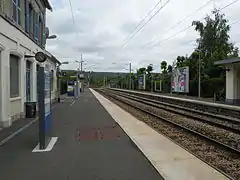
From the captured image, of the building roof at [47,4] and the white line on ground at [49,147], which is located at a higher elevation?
the building roof at [47,4]

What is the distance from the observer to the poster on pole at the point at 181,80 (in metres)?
44.1

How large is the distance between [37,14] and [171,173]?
20.5 metres

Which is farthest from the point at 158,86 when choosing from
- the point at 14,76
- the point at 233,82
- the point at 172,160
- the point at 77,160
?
the point at 77,160

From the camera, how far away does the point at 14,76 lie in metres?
17.7

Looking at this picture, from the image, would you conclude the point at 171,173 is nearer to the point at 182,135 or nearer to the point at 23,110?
the point at 182,135

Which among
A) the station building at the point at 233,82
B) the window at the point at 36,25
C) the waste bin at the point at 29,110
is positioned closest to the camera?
the waste bin at the point at 29,110

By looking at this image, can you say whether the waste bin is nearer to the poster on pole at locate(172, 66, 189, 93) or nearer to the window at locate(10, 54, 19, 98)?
the window at locate(10, 54, 19, 98)

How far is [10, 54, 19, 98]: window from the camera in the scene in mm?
17078

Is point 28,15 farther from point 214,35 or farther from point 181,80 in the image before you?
point 214,35

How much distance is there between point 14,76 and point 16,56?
38.4 inches

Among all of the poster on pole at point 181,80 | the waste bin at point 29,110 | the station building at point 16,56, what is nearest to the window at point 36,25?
the station building at point 16,56

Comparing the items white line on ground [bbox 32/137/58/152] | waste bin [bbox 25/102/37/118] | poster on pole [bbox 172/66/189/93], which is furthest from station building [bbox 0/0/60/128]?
poster on pole [bbox 172/66/189/93]

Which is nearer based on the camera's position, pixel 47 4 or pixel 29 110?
pixel 29 110

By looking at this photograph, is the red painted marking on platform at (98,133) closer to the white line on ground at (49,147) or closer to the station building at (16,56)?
the white line on ground at (49,147)
